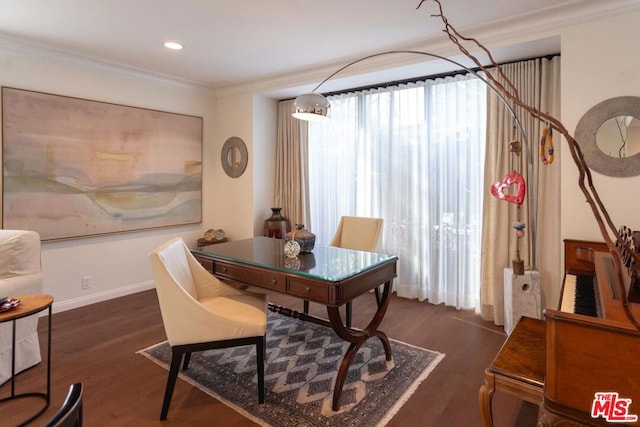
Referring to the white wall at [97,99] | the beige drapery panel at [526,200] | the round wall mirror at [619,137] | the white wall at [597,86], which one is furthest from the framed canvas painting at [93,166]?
the round wall mirror at [619,137]

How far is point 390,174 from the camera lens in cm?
409

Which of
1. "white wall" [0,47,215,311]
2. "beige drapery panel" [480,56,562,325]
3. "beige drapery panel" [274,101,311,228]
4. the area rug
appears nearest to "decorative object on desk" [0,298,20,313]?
the area rug

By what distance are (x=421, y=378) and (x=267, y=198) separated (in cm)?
318

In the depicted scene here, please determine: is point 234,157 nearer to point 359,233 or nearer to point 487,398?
point 359,233

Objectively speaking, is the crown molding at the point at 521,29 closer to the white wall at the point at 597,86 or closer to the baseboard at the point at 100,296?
the white wall at the point at 597,86

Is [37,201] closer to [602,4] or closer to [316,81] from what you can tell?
[316,81]

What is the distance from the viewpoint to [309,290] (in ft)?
6.80

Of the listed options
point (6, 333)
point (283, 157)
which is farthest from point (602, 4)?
point (6, 333)

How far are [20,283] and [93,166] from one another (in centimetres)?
166

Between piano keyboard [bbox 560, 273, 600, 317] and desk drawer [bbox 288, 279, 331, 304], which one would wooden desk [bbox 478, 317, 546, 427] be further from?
desk drawer [bbox 288, 279, 331, 304]

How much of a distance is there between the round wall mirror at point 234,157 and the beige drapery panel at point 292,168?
0.48 meters

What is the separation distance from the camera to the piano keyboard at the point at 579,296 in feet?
5.09

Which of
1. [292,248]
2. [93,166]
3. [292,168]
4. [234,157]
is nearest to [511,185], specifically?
[292,248]

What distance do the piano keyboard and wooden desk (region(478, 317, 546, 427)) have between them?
0.24m
